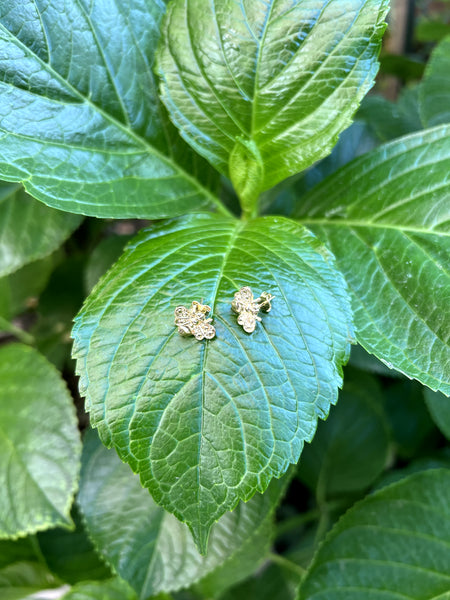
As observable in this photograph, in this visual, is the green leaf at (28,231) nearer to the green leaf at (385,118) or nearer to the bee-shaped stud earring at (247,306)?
the bee-shaped stud earring at (247,306)

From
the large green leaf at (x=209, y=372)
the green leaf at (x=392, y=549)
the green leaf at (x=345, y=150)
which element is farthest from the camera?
the green leaf at (x=345, y=150)

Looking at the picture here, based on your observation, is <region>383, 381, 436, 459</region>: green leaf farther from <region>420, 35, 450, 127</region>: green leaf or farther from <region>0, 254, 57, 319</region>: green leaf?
<region>0, 254, 57, 319</region>: green leaf

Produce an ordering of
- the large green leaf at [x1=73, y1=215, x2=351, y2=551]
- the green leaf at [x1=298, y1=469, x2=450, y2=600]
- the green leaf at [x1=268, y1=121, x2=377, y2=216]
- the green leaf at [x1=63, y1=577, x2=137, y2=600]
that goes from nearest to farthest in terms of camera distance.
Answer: the large green leaf at [x1=73, y1=215, x2=351, y2=551]
the green leaf at [x1=298, y1=469, x2=450, y2=600]
the green leaf at [x1=63, y1=577, x2=137, y2=600]
the green leaf at [x1=268, y1=121, x2=377, y2=216]

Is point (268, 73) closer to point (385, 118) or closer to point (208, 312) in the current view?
point (208, 312)

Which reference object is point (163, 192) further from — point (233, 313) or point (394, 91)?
point (394, 91)

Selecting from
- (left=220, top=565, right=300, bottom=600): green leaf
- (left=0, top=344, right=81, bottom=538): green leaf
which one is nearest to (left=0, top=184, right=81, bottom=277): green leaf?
(left=0, top=344, right=81, bottom=538): green leaf

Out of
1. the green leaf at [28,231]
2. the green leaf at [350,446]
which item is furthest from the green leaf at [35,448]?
the green leaf at [350,446]

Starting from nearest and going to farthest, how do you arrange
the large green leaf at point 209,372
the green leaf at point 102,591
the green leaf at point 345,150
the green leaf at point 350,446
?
the large green leaf at point 209,372 → the green leaf at point 102,591 → the green leaf at point 345,150 → the green leaf at point 350,446
